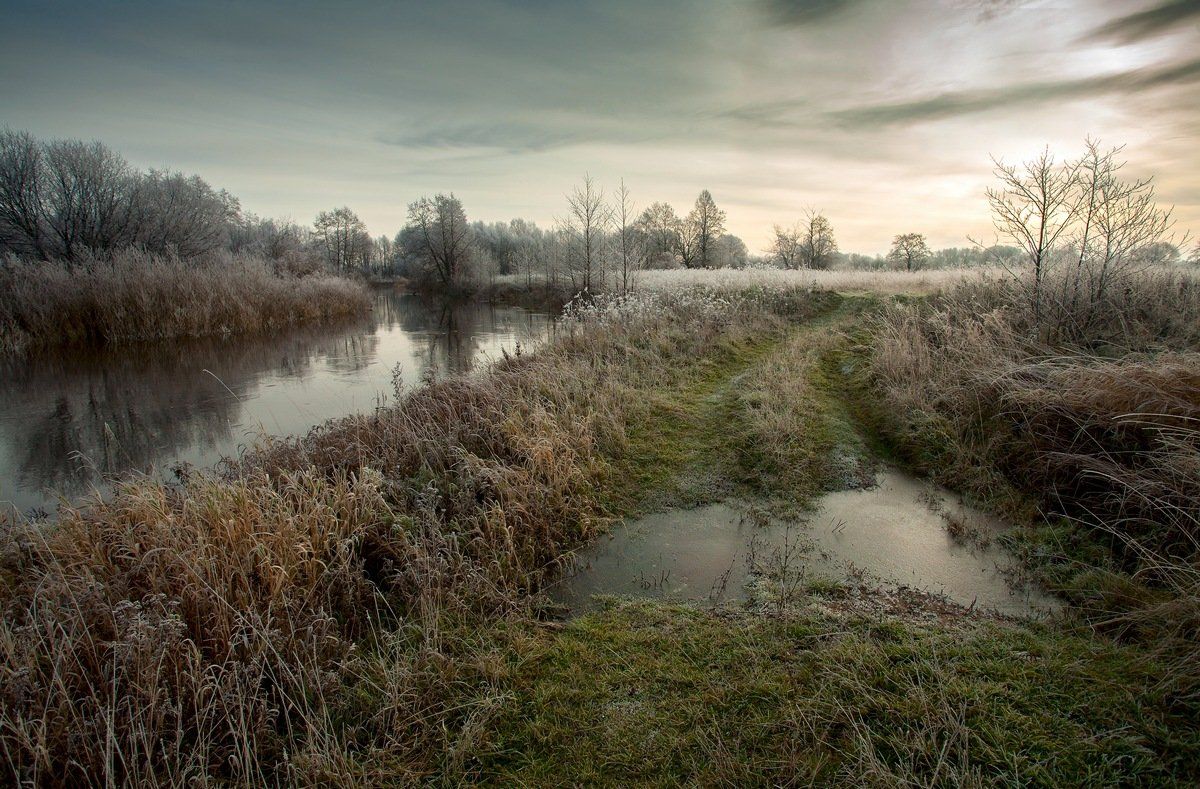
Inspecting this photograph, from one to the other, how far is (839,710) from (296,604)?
3.08 m

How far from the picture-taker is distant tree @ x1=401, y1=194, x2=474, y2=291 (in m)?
42.8

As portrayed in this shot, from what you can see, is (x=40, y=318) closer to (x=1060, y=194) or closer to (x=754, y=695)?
(x=754, y=695)

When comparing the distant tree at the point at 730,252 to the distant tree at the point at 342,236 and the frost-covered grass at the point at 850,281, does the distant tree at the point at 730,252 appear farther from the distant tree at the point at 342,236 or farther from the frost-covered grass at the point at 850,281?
the distant tree at the point at 342,236

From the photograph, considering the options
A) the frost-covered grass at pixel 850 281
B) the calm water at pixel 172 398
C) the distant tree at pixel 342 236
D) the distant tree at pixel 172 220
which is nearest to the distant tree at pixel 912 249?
the frost-covered grass at pixel 850 281

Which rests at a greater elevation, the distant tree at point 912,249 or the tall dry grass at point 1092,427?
the distant tree at point 912,249

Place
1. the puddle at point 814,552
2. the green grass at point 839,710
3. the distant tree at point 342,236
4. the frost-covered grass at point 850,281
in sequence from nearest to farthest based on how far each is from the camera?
the green grass at point 839,710
the puddle at point 814,552
the frost-covered grass at point 850,281
the distant tree at point 342,236

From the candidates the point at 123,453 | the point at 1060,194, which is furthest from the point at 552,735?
the point at 1060,194

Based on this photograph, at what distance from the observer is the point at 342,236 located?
6216cm

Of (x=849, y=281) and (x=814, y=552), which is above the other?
(x=849, y=281)

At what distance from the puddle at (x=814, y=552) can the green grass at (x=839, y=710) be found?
573 mm

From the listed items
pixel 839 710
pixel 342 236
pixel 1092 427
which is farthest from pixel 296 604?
pixel 342 236

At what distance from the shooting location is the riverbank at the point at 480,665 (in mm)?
2240

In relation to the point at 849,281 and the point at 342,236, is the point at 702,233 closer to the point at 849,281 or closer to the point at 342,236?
the point at 849,281

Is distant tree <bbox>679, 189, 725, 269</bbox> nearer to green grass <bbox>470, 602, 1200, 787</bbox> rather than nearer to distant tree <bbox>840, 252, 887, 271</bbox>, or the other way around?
distant tree <bbox>840, 252, 887, 271</bbox>
